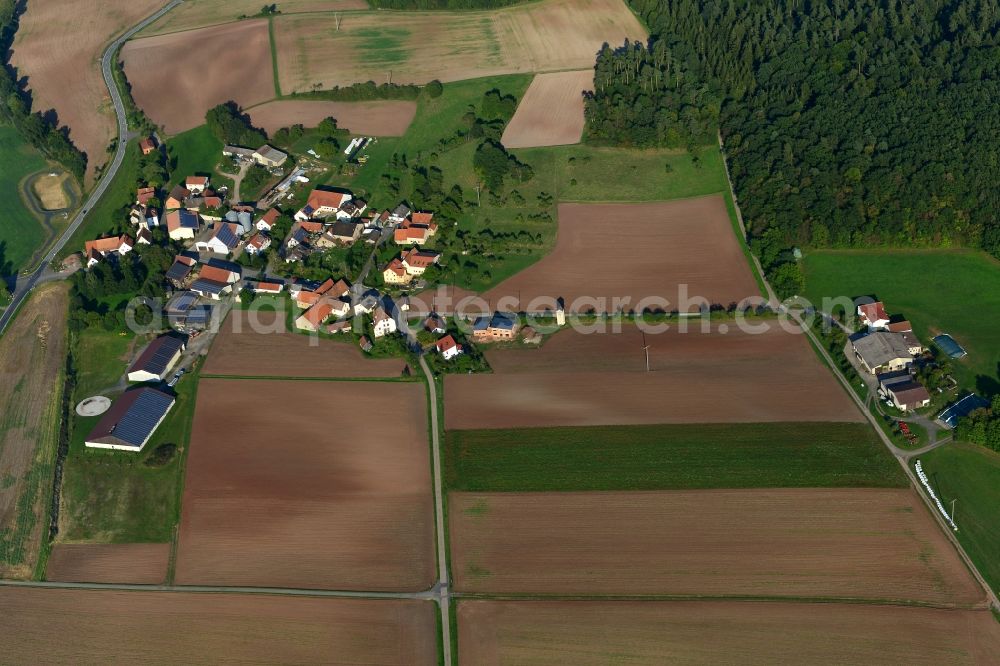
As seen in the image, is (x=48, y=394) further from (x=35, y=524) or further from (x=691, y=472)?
(x=691, y=472)

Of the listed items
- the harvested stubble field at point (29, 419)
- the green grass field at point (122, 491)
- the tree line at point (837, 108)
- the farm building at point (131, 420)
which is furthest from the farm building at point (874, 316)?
the harvested stubble field at point (29, 419)

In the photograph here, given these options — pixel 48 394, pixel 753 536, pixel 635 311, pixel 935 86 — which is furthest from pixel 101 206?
pixel 935 86

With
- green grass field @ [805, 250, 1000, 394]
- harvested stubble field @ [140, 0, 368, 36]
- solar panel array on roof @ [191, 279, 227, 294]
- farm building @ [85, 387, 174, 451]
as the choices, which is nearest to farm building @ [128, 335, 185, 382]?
farm building @ [85, 387, 174, 451]

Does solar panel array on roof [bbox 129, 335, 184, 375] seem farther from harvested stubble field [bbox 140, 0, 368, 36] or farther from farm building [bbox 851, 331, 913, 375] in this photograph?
harvested stubble field [bbox 140, 0, 368, 36]

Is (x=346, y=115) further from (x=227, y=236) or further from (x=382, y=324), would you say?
(x=382, y=324)

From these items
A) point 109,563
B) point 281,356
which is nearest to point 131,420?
point 109,563
